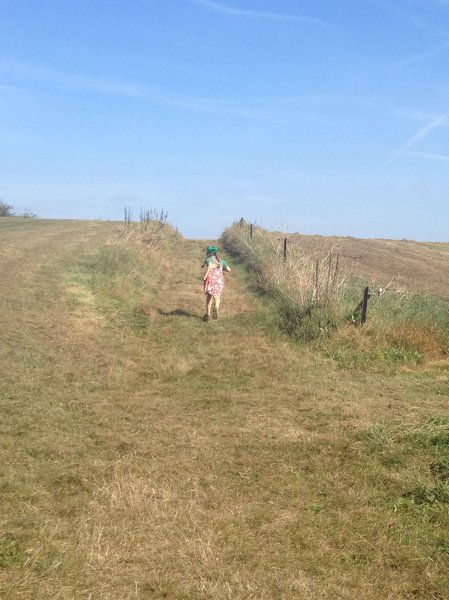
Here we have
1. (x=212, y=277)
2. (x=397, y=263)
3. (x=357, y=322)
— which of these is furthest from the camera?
(x=397, y=263)

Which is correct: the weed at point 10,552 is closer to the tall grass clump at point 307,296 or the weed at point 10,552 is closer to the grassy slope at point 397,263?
the tall grass clump at point 307,296

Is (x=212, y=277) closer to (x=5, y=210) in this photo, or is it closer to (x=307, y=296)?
(x=307, y=296)

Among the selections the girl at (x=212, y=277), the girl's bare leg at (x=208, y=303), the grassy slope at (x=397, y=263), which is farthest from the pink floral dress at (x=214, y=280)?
the grassy slope at (x=397, y=263)

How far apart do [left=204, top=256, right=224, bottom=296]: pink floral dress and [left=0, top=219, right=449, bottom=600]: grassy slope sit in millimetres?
1525

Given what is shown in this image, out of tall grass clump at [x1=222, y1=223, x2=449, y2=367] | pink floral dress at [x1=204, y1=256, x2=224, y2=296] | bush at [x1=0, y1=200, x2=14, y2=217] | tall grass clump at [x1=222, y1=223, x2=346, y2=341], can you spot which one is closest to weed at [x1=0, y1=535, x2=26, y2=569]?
tall grass clump at [x1=222, y1=223, x2=449, y2=367]

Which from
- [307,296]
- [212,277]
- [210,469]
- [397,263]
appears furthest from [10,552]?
[397,263]

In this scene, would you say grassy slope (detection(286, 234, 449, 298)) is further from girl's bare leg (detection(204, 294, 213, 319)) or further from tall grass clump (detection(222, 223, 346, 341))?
girl's bare leg (detection(204, 294, 213, 319))

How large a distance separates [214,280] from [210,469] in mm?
7668

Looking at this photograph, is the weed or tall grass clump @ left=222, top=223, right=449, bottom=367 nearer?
the weed

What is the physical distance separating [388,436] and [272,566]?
282cm

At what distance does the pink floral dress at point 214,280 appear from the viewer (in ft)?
44.0

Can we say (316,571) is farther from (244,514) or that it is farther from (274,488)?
(274,488)

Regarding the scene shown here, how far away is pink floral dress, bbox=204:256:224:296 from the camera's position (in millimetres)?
13414

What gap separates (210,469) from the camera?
240 inches
